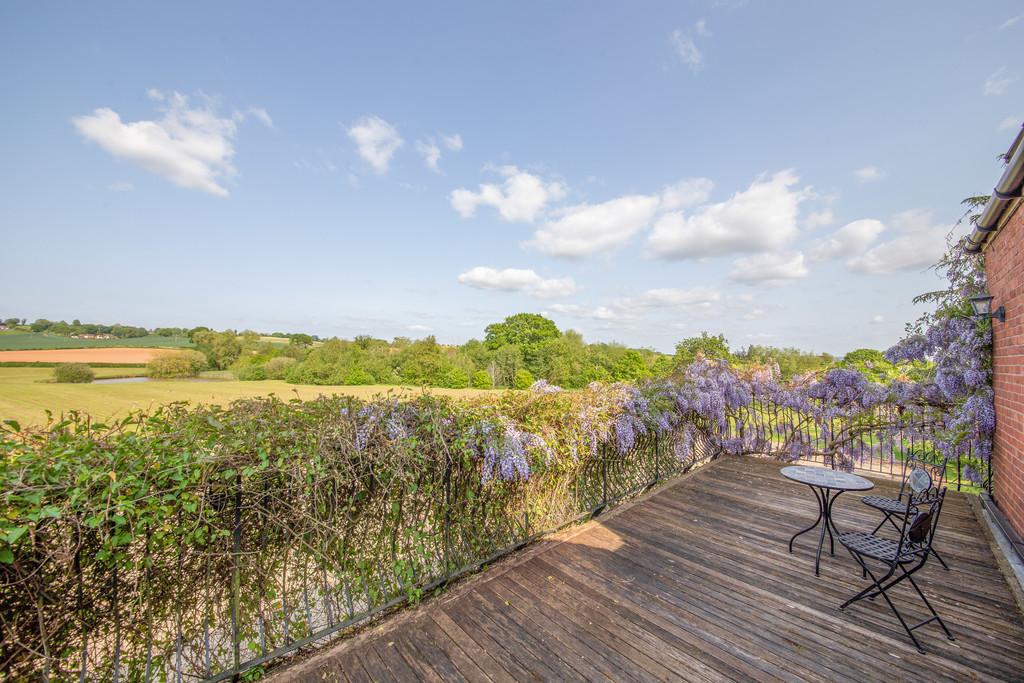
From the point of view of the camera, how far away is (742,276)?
15.5 metres

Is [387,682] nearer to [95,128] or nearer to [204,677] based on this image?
[204,677]

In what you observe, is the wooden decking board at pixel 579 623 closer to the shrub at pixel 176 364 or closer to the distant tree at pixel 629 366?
the shrub at pixel 176 364

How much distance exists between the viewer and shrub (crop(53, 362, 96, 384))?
14.5 meters

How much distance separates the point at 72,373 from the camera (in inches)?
586

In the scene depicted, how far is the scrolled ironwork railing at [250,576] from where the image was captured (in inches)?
55.5

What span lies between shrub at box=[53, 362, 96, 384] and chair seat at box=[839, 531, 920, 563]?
23492mm

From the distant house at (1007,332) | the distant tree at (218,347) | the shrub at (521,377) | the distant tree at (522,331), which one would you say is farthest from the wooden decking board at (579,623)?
the distant tree at (522,331)

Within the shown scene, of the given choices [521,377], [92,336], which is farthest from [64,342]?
[521,377]

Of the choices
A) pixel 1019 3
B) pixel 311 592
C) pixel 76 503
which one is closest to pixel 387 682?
pixel 311 592

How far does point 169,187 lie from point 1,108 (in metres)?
6.12

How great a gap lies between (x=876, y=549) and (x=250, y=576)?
3937mm

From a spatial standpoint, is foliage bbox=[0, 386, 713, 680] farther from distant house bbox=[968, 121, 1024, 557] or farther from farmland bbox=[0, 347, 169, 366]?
farmland bbox=[0, 347, 169, 366]

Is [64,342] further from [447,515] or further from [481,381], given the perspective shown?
[447,515]

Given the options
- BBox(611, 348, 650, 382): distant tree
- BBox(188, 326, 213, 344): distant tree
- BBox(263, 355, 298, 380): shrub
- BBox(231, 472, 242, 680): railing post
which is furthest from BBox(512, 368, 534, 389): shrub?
BBox(231, 472, 242, 680): railing post
